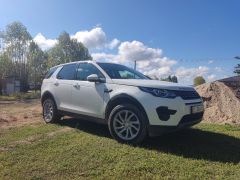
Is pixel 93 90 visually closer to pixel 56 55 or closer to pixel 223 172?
pixel 223 172

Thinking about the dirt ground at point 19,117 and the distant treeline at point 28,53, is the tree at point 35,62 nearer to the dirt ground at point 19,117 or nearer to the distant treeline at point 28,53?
the distant treeline at point 28,53

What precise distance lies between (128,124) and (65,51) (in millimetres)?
62382

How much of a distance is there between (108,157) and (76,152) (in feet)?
2.24

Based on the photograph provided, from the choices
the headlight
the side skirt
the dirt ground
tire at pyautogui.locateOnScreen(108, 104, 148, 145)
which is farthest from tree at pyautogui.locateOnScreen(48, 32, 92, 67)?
the headlight

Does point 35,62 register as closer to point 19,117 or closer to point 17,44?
point 17,44

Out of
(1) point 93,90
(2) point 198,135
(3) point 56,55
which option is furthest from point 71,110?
(3) point 56,55

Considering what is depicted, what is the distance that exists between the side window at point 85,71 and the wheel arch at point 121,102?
86cm

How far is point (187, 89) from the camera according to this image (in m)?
6.14

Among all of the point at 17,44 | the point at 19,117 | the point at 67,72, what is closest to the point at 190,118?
the point at 67,72

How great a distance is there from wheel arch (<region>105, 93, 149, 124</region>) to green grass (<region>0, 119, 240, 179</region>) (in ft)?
2.11

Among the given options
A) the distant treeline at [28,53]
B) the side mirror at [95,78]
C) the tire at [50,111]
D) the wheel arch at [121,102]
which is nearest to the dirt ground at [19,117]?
the tire at [50,111]

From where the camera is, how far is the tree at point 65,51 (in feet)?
215

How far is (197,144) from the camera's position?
6176 mm

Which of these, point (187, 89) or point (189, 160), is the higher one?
point (187, 89)
